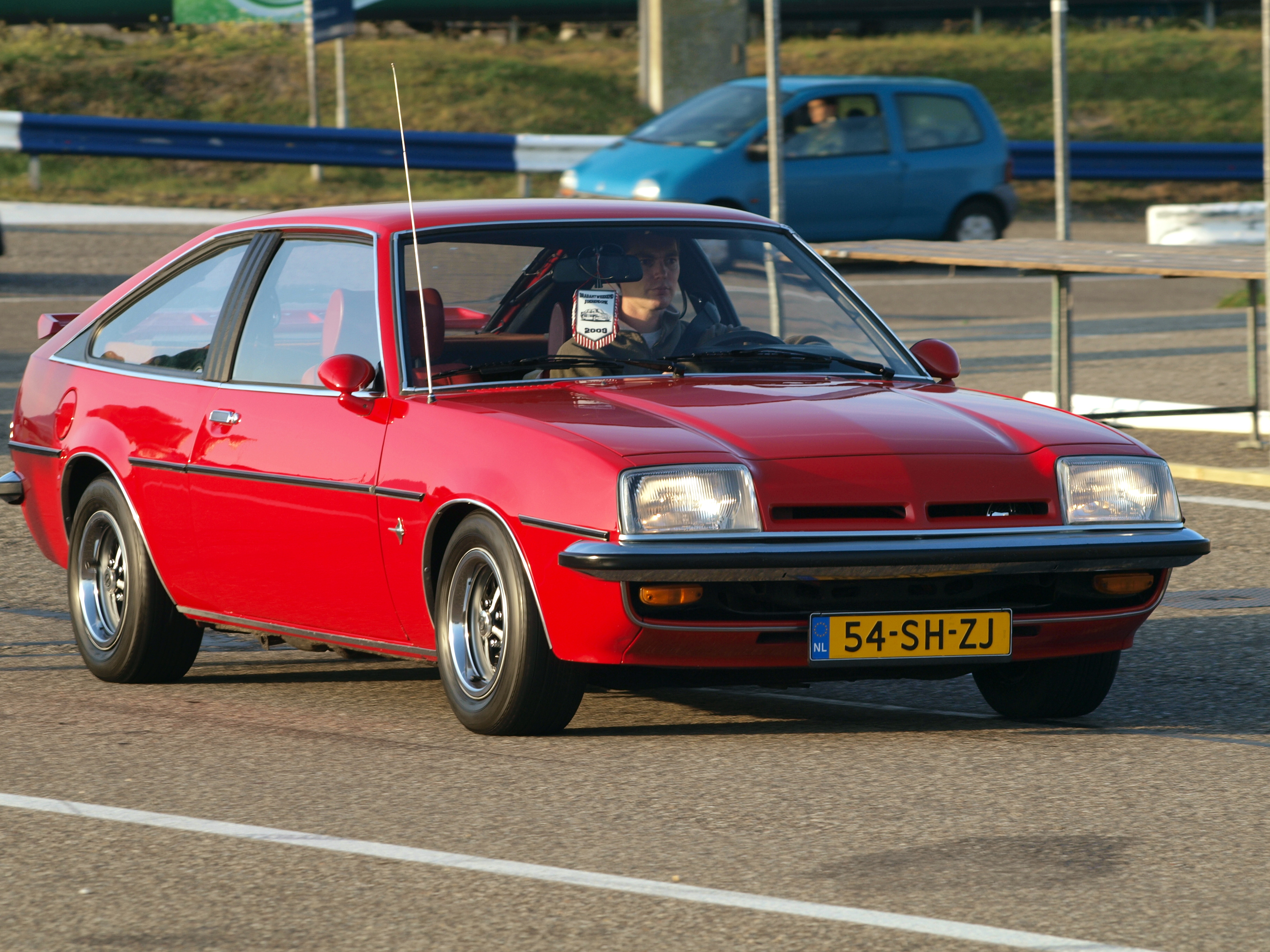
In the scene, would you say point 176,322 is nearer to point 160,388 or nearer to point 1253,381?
point 160,388

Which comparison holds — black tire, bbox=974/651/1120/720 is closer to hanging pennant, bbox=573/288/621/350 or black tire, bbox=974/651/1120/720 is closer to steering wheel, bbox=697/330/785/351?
steering wheel, bbox=697/330/785/351

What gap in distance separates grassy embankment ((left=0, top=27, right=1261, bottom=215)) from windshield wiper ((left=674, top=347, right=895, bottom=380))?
70.6 ft

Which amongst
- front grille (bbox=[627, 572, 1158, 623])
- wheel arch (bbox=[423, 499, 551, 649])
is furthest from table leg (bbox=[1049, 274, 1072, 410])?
wheel arch (bbox=[423, 499, 551, 649])

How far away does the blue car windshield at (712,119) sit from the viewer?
21.6 m

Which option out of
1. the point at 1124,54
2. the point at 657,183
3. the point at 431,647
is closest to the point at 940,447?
the point at 431,647

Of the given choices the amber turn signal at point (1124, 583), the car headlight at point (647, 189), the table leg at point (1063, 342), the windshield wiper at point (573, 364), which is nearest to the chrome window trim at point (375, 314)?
the windshield wiper at point (573, 364)

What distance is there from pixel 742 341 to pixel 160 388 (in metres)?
1.83

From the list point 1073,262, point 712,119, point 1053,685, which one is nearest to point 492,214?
point 1053,685

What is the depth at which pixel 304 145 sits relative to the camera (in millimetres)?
27469

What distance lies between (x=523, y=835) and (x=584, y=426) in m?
1.22

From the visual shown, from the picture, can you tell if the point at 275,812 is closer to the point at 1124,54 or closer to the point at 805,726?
the point at 805,726

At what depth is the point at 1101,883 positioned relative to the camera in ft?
14.9

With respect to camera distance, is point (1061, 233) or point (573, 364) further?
point (1061, 233)

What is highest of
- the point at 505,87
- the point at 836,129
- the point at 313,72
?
the point at 313,72
